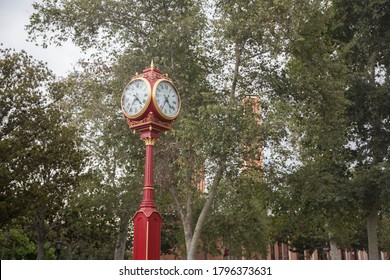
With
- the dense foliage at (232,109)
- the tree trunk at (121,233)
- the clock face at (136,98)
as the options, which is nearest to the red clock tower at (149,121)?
the clock face at (136,98)

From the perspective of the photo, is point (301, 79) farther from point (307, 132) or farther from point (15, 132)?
point (15, 132)

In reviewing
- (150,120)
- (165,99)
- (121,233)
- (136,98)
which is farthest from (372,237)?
(136,98)

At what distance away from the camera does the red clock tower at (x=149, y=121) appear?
902 centimetres

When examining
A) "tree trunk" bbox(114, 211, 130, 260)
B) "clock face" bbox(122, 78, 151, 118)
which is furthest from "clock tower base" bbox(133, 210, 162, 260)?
"tree trunk" bbox(114, 211, 130, 260)

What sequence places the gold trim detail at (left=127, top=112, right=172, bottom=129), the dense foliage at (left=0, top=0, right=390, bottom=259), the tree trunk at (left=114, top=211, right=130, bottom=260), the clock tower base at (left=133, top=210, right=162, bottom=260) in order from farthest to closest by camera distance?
the tree trunk at (left=114, top=211, right=130, bottom=260) → the dense foliage at (left=0, top=0, right=390, bottom=259) → the gold trim detail at (left=127, top=112, right=172, bottom=129) → the clock tower base at (left=133, top=210, right=162, bottom=260)

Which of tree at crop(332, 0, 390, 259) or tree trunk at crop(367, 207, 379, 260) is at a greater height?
tree at crop(332, 0, 390, 259)

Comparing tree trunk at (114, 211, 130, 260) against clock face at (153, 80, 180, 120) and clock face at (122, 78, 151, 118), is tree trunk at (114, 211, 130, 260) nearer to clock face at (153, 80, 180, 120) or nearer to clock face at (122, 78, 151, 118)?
clock face at (122, 78, 151, 118)

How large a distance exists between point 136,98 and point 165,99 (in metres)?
0.60

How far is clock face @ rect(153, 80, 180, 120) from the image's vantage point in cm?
967

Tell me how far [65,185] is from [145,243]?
12.3m

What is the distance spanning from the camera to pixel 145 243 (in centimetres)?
893

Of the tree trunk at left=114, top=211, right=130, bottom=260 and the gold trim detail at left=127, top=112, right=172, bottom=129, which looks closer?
the gold trim detail at left=127, top=112, right=172, bottom=129

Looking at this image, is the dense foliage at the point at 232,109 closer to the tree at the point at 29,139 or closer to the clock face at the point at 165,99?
the tree at the point at 29,139

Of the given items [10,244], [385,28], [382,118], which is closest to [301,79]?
[382,118]
